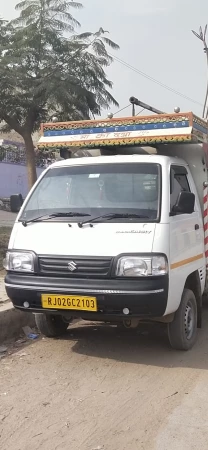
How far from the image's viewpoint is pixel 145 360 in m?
4.91

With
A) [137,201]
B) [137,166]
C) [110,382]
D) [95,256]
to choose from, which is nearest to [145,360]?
[110,382]

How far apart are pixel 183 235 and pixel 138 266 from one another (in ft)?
2.68

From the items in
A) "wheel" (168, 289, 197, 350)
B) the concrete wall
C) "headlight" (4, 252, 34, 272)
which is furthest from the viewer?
the concrete wall

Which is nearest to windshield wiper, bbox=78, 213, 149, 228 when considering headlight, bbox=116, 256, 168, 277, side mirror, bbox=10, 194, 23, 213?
headlight, bbox=116, 256, 168, 277

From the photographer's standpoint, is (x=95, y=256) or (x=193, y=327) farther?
(x=193, y=327)

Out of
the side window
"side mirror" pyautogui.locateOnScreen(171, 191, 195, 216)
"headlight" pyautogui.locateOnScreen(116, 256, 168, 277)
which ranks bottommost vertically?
"headlight" pyautogui.locateOnScreen(116, 256, 168, 277)

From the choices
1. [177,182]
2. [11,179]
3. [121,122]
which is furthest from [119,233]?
[11,179]

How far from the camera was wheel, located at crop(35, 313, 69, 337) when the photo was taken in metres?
5.38

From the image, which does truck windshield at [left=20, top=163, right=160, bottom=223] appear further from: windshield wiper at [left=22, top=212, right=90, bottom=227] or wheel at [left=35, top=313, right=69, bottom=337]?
wheel at [left=35, top=313, right=69, bottom=337]

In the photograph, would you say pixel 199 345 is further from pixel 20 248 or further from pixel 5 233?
pixel 5 233

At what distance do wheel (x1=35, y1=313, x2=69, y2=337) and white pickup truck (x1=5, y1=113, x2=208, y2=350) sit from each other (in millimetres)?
14

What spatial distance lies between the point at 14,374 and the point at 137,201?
195 centimetres

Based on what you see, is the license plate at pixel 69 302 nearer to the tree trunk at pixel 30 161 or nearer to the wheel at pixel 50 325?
the wheel at pixel 50 325

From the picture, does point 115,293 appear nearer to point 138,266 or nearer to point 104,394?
point 138,266
